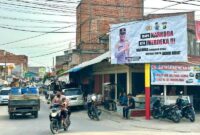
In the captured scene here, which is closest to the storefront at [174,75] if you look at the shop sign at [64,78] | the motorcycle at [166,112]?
the motorcycle at [166,112]

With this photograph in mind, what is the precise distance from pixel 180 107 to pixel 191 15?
33283 millimetres

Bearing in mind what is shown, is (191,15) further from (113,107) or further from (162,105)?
(162,105)

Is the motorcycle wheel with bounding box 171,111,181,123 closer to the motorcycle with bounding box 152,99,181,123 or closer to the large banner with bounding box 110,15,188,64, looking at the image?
the motorcycle with bounding box 152,99,181,123

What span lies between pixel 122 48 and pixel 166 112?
547cm

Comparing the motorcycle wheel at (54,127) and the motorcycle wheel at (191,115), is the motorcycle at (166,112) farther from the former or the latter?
the motorcycle wheel at (54,127)

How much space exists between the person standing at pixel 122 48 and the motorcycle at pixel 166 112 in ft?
12.2

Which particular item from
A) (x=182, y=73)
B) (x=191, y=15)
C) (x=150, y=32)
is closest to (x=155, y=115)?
(x=182, y=73)

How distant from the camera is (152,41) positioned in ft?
77.9

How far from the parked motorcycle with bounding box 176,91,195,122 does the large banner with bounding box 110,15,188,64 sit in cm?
226

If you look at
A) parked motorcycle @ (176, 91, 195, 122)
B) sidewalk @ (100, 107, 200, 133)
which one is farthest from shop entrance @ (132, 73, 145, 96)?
parked motorcycle @ (176, 91, 195, 122)

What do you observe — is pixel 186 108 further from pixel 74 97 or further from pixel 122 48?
pixel 74 97

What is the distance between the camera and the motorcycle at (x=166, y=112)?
2161cm

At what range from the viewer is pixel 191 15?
53.7 m

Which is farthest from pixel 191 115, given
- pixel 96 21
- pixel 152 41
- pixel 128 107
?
pixel 96 21
